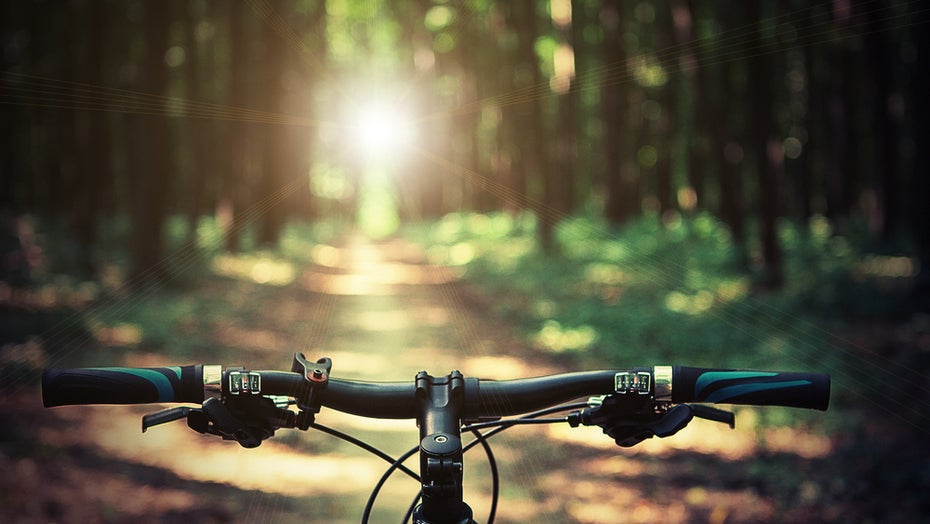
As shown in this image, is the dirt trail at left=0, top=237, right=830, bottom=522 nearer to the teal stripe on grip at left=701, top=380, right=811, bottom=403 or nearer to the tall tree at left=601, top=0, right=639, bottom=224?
the teal stripe on grip at left=701, top=380, right=811, bottom=403

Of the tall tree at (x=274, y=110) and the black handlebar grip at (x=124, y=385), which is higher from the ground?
the tall tree at (x=274, y=110)

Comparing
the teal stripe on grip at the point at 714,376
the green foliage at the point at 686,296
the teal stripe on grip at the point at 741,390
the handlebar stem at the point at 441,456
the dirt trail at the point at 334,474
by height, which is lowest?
the dirt trail at the point at 334,474

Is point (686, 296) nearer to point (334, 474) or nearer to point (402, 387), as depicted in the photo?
point (334, 474)

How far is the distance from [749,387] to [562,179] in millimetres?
21491

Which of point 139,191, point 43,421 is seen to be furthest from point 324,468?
point 139,191

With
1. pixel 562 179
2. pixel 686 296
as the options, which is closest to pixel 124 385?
pixel 686 296

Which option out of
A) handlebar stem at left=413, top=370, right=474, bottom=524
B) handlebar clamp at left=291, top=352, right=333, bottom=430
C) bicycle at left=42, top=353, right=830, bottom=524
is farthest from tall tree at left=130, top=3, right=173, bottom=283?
handlebar stem at left=413, top=370, right=474, bottom=524

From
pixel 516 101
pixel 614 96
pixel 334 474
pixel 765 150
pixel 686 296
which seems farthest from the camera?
pixel 516 101

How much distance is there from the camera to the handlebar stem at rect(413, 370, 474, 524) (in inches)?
66.3

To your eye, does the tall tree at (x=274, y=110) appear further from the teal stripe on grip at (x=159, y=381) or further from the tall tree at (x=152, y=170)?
the teal stripe on grip at (x=159, y=381)

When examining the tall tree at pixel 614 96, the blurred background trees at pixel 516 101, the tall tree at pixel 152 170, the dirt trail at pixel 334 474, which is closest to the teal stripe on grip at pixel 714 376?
the dirt trail at pixel 334 474

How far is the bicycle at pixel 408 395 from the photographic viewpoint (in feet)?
6.43

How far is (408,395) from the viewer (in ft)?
6.61

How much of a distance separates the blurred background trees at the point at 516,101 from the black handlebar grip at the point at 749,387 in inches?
554
